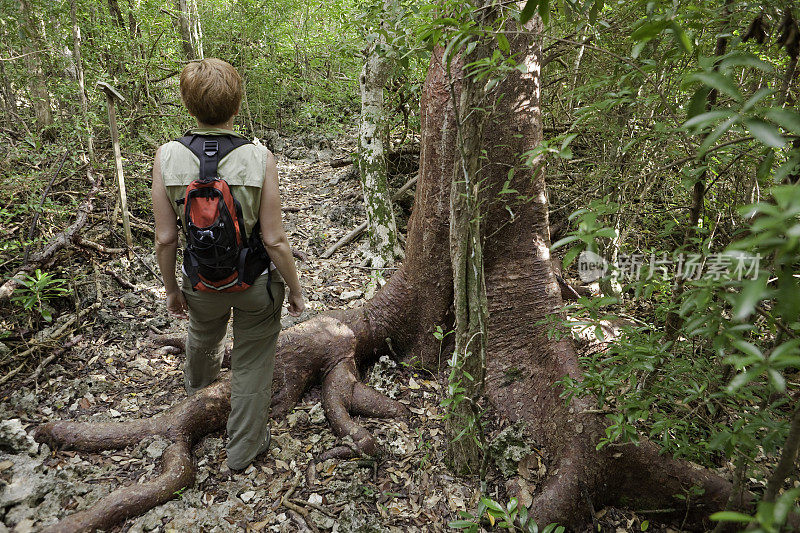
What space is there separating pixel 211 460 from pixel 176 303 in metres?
1.09

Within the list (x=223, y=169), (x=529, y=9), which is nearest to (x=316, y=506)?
(x=223, y=169)

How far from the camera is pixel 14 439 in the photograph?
2.70m

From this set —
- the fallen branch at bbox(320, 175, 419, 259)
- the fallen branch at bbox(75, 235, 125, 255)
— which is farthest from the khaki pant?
the fallen branch at bbox(320, 175, 419, 259)

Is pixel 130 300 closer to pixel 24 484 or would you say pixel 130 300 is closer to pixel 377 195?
pixel 24 484

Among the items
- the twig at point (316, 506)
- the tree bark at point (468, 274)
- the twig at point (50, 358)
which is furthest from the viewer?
the twig at point (50, 358)

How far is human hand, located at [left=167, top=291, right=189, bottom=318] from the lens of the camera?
2834mm

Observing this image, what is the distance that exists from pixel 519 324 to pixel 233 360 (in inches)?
80.8

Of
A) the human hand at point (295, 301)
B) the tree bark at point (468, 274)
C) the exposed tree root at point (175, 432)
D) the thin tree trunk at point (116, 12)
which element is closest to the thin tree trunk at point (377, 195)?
the exposed tree root at point (175, 432)

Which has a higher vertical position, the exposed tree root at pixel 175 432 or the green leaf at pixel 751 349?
the green leaf at pixel 751 349

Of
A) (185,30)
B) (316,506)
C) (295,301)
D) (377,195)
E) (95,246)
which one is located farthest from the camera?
(185,30)

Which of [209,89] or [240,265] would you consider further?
[240,265]

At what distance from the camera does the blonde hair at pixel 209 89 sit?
2.30 metres

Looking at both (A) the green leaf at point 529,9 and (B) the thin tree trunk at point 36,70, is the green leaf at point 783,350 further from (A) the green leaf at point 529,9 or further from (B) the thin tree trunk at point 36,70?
(B) the thin tree trunk at point 36,70

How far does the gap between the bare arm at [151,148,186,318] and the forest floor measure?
1064mm
